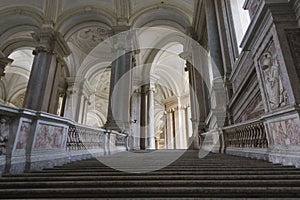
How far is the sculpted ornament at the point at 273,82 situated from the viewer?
2.36m

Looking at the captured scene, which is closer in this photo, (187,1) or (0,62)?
(187,1)

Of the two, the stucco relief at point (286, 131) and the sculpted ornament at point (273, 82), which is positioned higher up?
the sculpted ornament at point (273, 82)

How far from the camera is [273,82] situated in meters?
2.52

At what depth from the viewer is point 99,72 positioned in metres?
15.6

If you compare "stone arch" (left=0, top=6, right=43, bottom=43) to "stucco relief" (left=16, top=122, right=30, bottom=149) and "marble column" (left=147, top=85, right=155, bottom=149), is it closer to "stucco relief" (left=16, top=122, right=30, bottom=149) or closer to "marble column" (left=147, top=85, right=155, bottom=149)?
"marble column" (left=147, top=85, right=155, bottom=149)

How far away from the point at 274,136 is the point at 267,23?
4.77ft

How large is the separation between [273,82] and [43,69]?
8.38 metres

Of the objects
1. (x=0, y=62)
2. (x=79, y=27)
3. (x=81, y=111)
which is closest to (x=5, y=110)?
(x=79, y=27)

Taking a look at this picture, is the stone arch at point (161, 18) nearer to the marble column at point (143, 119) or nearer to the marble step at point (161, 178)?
the marble column at point (143, 119)

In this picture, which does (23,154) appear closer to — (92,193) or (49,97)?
(92,193)

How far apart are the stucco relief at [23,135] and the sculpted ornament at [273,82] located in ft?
10.1

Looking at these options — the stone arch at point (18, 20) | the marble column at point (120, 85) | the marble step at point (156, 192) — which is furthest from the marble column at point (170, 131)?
the marble step at point (156, 192)

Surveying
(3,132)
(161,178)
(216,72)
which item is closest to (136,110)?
(216,72)

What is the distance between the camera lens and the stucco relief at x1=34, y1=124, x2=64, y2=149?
2.50 m
